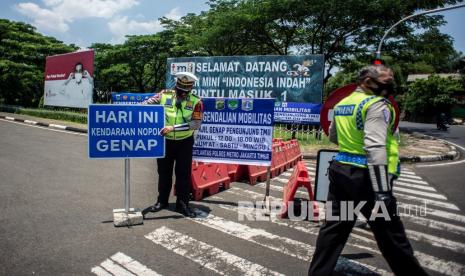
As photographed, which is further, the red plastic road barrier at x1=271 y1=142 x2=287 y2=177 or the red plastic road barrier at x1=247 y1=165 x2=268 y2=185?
the red plastic road barrier at x1=271 y1=142 x2=287 y2=177

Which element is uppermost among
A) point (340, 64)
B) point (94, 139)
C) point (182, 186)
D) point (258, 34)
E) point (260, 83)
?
point (258, 34)

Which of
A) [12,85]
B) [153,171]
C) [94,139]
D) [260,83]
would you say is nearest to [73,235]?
[94,139]

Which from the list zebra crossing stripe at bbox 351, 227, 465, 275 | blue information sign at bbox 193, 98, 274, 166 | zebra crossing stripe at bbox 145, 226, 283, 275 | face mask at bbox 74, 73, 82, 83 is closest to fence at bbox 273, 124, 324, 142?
blue information sign at bbox 193, 98, 274, 166

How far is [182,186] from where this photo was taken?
5.06 metres

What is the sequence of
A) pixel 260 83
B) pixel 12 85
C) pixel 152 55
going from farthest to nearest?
pixel 152 55 → pixel 12 85 → pixel 260 83

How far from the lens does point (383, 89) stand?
8.99ft

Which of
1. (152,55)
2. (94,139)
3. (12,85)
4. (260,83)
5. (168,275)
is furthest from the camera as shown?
(152,55)

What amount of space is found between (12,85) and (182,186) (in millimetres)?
31642

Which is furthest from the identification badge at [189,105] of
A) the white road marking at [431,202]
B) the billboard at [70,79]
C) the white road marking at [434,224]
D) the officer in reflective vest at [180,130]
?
the billboard at [70,79]

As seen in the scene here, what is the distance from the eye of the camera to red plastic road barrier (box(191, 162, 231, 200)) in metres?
5.95

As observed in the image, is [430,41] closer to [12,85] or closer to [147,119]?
[147,119]

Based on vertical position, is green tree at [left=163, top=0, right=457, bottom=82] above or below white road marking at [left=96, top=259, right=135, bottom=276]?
above

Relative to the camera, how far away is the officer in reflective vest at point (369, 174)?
8.41 ft

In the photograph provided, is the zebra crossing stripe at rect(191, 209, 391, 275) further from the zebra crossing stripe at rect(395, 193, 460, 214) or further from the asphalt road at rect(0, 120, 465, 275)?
the zebra crossing stripe at rect(395, 193, 460, 214)
